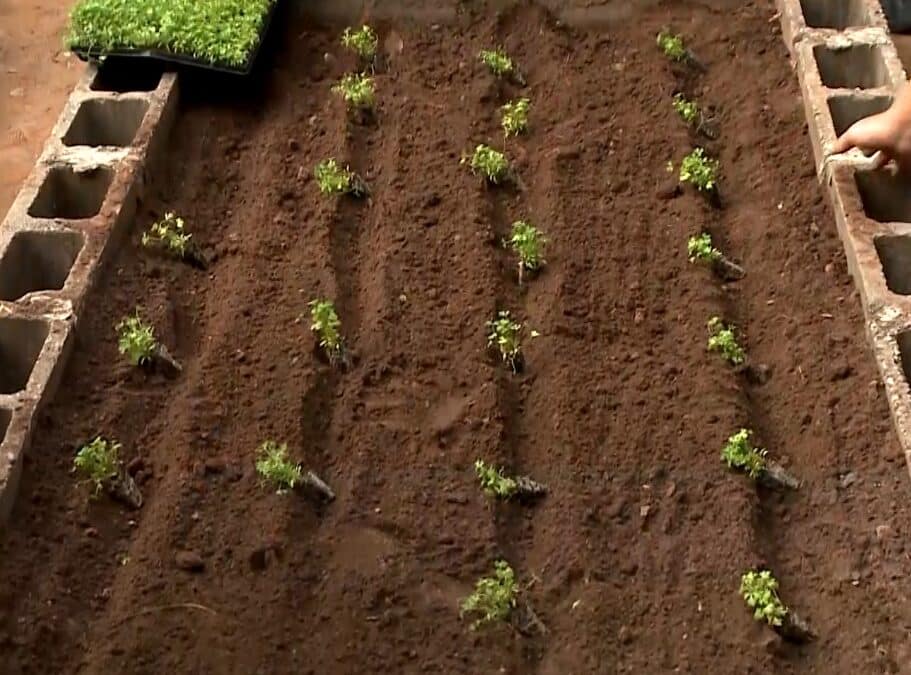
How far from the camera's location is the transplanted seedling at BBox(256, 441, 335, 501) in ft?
9.88

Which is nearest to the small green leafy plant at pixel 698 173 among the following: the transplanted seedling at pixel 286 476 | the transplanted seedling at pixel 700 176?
the transplanted seedling at pixel 700 176

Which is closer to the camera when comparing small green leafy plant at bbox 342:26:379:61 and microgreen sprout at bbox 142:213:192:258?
microgreen sprout at bbox 142:213:192:258

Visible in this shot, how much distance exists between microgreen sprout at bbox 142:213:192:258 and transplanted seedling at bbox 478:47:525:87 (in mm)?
1325

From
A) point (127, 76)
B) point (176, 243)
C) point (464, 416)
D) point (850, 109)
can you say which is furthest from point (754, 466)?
point (127, 76)

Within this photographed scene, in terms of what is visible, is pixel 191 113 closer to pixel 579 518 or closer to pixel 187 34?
pixel 187 34

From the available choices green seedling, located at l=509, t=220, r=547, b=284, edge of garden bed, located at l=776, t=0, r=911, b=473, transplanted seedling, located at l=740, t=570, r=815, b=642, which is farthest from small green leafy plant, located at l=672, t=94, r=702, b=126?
transplanted seedling, located at l=740, t=570, r=815, b=642

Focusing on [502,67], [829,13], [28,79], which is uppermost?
[829,13]

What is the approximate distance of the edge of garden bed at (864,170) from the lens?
Answer: 3.25 m

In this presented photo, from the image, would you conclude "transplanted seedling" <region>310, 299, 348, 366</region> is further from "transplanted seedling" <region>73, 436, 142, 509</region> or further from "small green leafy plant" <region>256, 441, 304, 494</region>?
"transplanted seedling" <region>73, 436, 142, 509</region>

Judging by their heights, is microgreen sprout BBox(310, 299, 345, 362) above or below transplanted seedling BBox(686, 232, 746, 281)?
below

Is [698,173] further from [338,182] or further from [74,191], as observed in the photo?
[74,191]

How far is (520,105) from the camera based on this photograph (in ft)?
13.8

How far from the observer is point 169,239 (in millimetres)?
3693

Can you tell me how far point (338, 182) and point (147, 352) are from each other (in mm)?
901
